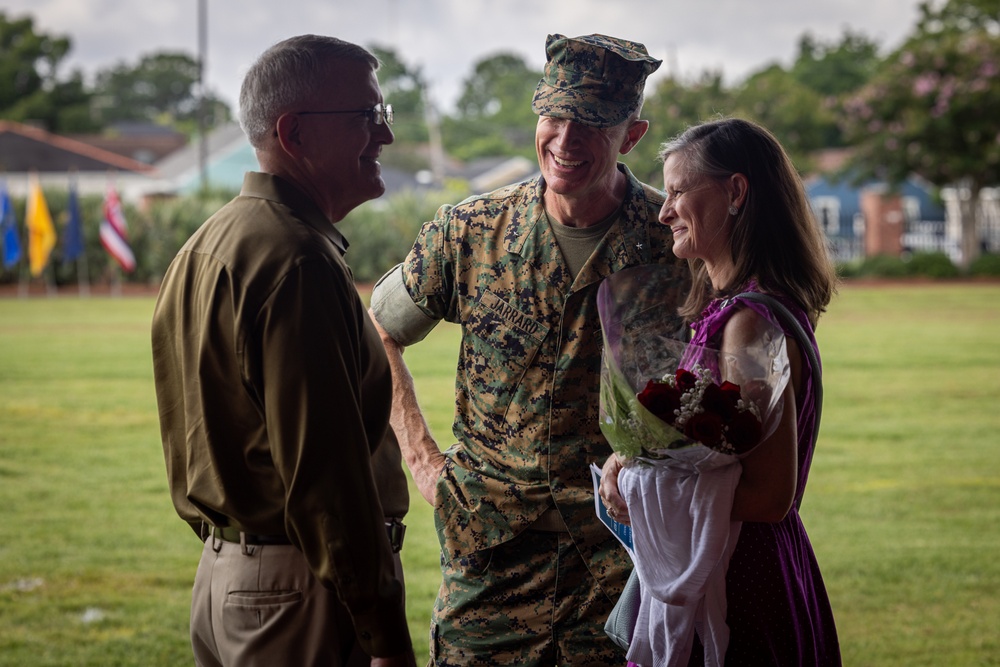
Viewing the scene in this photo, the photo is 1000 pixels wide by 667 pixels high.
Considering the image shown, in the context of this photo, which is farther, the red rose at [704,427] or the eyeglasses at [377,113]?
the eyeglasses at [377,113]

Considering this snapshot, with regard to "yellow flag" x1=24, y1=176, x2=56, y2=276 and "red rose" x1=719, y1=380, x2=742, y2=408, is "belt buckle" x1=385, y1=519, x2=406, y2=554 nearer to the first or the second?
"red rose" x1=719, y1=380, x2=742, y2=408


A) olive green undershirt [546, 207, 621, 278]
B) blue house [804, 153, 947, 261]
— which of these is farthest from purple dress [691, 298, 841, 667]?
blue house [804, 153, 947, 261]

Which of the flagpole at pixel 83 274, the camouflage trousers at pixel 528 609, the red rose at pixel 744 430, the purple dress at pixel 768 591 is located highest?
the red rose at pixel 744 430

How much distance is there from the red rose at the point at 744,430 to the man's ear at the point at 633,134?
1140 millimetres

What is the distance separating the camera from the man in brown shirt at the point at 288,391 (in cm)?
225

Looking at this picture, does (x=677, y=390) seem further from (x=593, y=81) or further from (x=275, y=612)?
(x=593, y=81)

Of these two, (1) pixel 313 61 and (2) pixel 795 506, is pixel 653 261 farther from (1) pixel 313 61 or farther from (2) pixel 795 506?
(1) pixel 313 61

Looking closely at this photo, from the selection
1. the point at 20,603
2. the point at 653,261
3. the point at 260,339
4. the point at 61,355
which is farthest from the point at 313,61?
the point at 61,355

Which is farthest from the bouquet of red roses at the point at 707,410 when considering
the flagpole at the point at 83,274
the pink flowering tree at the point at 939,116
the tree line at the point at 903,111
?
the pink flowering tree at the point at 939,116

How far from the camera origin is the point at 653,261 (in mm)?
3229

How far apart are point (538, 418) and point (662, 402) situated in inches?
33.0

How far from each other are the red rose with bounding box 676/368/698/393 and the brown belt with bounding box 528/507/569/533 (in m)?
0.84

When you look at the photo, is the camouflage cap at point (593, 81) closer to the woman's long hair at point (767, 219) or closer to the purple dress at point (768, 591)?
the woman's long hair at point (767, 219)

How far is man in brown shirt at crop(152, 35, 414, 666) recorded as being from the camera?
7.37 ft
